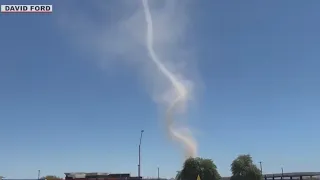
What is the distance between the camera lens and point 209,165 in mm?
85250

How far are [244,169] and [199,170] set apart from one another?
10002 mm

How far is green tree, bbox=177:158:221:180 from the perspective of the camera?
8406 cm

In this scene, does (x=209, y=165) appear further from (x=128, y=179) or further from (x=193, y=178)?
(x=128, y=179)

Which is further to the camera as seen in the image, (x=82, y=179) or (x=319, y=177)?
(x=319, y=177)

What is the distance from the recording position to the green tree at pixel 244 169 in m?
84.9

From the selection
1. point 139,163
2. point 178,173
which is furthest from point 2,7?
point 178,173

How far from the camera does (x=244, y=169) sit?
281ft

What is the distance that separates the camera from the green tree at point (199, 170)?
84.1 meters

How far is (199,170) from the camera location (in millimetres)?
84250

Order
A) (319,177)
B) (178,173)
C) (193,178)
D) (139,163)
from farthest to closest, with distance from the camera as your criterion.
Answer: (319,177), (178,173), (193,178), (139,163)

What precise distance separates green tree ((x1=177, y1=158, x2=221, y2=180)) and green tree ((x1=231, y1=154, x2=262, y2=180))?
3990mm

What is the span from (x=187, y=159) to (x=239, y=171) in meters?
11.7

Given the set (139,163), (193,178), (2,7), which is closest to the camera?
(2,7)

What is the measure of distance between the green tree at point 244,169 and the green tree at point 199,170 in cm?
399
